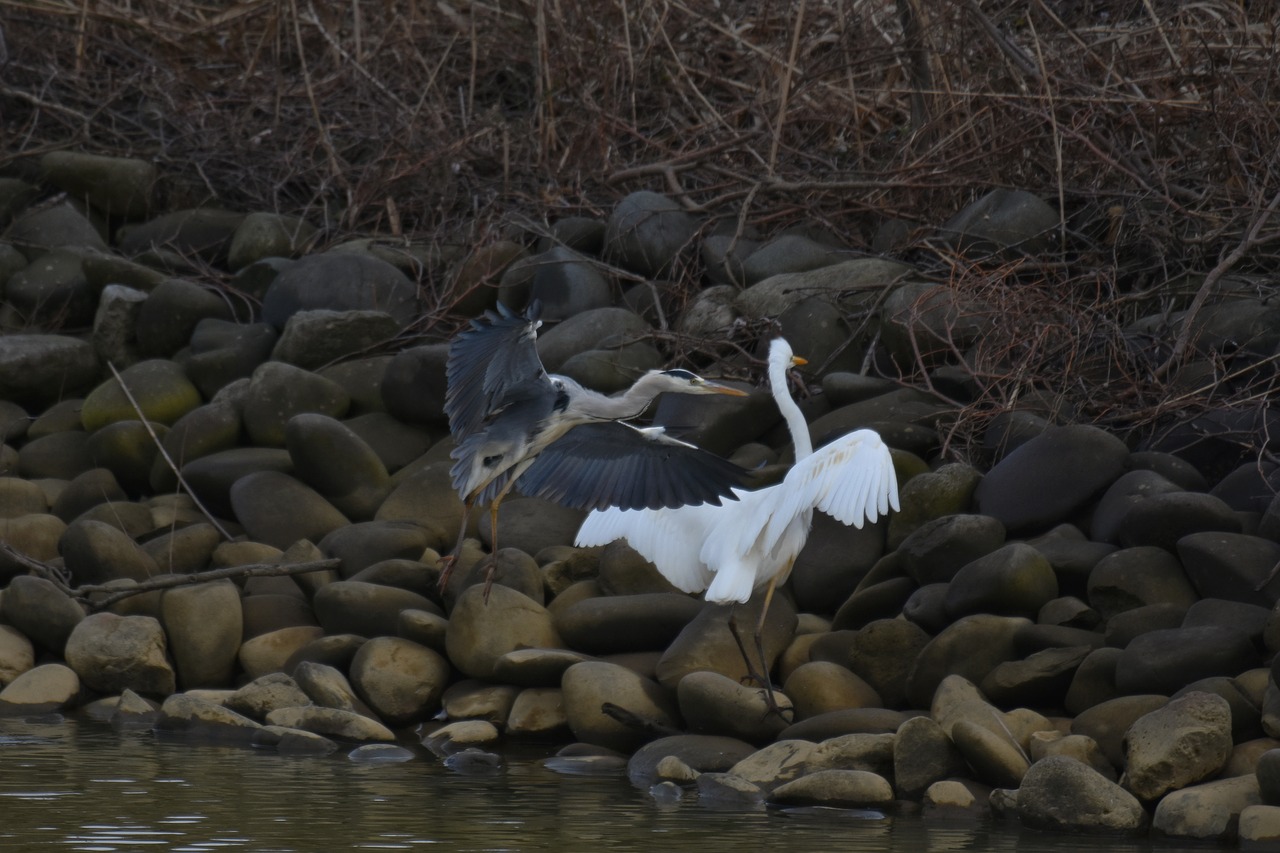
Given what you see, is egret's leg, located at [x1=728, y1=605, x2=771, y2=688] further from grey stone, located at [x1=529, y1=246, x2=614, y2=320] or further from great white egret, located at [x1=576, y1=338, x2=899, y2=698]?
grey stone, located at [x1=529, y1=246, x2=614, y2=320]

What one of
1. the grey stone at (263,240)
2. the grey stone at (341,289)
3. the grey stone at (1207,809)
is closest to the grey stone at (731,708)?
the grey stone at (1207,809)

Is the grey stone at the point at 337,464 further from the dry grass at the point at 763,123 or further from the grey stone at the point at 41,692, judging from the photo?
the dry grass at the point at 763,123

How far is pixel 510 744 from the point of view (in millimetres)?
6668

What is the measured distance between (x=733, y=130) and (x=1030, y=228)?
234 cm

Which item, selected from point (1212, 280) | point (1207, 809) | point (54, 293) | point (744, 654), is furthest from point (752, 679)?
point (54, 293)

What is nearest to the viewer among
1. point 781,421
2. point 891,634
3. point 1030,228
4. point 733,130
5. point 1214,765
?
point 1214,765

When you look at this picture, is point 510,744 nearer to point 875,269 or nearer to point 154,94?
point 875,269

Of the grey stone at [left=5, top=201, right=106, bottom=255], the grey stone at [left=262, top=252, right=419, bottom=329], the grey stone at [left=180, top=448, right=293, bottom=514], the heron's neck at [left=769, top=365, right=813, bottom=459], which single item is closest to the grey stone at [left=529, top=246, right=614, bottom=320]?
the grey stone at [left=262, top=252, right=419, bottom=329]

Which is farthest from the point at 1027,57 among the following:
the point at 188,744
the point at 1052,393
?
the point at 188,744

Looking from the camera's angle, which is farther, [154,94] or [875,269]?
[154,94]

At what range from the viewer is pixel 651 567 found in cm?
747

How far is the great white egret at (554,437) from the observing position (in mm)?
6445

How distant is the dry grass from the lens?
8727mm

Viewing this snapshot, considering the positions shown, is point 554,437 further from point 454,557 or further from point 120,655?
point 120,655
